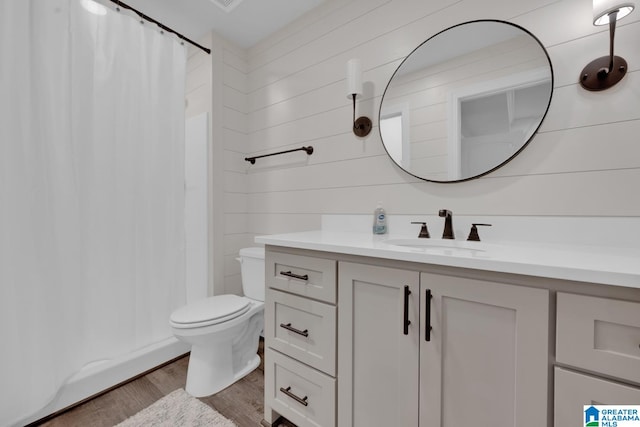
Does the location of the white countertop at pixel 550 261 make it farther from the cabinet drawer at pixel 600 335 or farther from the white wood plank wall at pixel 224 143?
the white wood plank wall at pixel 224 143

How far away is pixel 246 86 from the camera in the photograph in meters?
2.28

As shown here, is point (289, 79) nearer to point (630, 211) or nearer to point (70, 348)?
point (630, 211)

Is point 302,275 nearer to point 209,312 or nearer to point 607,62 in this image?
point 209,312

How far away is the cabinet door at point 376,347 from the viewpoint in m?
0.87

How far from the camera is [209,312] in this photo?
155 cm

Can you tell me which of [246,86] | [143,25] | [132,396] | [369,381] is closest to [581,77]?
[369,381]

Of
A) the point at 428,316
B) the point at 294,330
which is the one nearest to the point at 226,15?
the point at 294,330

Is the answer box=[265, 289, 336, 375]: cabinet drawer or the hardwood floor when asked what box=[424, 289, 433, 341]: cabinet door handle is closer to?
box=[265, 289, 336, 375]: cabinet drawer

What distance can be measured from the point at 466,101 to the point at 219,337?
1793mm

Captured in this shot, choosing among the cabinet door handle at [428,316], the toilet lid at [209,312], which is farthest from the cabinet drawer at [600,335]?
the toilet lid at [209,312]

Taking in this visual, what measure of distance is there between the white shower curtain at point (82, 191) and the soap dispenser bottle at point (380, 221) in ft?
4.45

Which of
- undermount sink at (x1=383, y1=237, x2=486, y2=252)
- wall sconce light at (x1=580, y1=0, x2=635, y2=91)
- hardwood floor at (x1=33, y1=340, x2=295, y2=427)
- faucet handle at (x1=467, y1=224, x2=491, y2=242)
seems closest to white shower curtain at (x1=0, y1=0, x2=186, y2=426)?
hardwood floor at (x1=33, y1=340, x2=295, y2=427)

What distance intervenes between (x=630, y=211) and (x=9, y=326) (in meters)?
2.59

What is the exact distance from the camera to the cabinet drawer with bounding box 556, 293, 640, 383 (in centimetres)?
58
